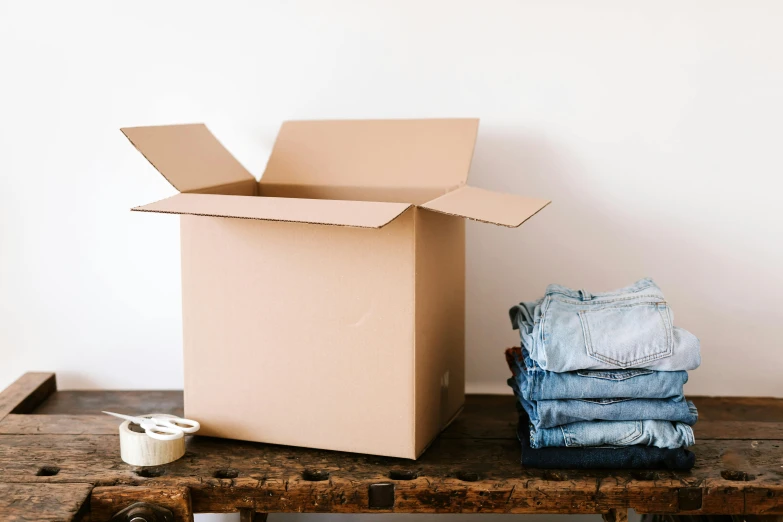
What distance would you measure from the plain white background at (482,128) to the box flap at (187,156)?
156mm

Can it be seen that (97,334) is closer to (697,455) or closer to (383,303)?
(383,303)

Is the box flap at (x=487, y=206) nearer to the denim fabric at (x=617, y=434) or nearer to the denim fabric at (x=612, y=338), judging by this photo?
the denim fabric at (x=612, y=338)

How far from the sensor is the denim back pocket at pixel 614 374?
3.05ft

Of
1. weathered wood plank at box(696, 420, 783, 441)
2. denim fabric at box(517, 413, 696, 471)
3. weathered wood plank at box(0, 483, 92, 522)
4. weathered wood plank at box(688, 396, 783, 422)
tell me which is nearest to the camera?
weathered wood plank at box(0, 483, 92, 522)

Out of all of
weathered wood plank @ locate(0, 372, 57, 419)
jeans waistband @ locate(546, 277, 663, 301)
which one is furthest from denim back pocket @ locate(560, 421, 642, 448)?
weathered wood plank @ locate(0, 372, 57, 419)

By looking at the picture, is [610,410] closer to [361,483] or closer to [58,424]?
[361,483]

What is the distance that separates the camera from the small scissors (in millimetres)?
979

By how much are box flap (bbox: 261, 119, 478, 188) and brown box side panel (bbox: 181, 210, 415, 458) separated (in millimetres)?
224

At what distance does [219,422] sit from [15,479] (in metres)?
0.26

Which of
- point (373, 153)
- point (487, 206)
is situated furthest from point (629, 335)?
point (373, 153)

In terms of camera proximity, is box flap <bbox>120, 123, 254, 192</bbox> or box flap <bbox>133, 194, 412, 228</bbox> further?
box flap <bbox>120, 123, 254, 192</bbox>

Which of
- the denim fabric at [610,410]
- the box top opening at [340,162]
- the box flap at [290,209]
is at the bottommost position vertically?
the denim fabric at [610,410]

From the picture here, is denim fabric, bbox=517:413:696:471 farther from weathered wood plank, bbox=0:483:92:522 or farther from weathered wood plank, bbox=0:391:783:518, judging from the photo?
weathered wood plank, bbox=0:483:92:522

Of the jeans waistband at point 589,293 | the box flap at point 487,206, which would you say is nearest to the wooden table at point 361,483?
the jeans waistband at point 589,293
